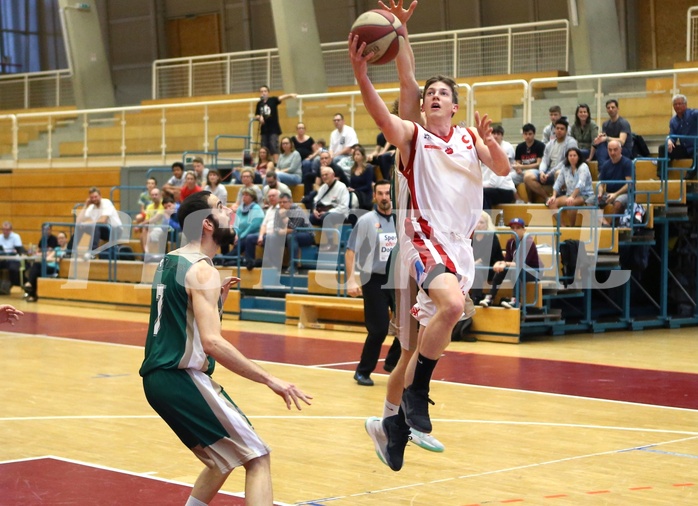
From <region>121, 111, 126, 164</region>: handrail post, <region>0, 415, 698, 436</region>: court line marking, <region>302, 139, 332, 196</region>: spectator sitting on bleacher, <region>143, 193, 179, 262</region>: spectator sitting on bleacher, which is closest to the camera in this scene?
<region>0, 415, 698, 436</region>: court line marking

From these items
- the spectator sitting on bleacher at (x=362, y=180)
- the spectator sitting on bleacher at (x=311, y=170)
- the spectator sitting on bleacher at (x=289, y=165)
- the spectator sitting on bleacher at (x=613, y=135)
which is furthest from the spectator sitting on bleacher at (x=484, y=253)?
the spectator sitting on bleacher at (x=289, y=165)

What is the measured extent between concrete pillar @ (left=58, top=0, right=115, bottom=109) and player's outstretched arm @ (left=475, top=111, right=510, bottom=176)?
2228 cm

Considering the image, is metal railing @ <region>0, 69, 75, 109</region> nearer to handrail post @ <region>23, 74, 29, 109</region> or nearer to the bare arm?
handrail post @ <region>23, 74, 29, 109</region>

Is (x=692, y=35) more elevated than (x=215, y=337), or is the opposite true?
(x=692, y=35)

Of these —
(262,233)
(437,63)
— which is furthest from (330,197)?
(437,63)

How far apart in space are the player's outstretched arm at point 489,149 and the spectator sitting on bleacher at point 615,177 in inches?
350

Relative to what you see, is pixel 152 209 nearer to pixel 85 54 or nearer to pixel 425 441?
pixel 85 54

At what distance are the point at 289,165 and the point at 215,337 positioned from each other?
14.5 meters

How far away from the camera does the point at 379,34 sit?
6.26 meters

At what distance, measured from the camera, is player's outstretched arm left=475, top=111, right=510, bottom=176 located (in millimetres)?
6598

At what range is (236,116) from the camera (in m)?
22.5

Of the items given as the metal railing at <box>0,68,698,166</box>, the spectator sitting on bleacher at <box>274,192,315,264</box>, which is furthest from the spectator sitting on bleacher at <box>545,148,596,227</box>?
the spectator sitting on bleacher at <box>274,192,315,264</box>

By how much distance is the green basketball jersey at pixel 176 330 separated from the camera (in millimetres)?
5145

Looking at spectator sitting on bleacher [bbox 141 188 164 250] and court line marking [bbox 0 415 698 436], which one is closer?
court line marking [bbox 0 415 698 436]
